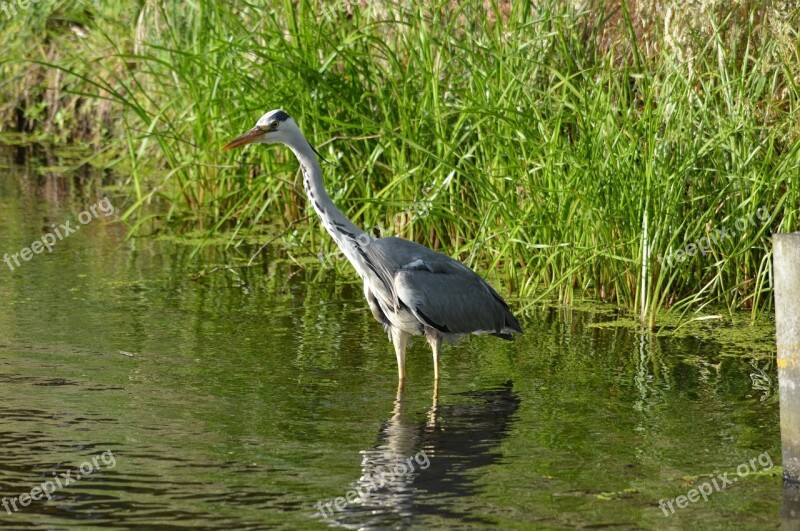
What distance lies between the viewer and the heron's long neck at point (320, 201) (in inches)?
260

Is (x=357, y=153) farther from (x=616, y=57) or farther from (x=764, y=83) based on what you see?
(x=764, y=83)

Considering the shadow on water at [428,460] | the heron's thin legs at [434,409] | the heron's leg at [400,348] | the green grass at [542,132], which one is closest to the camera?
the shadow on water at [428,460]

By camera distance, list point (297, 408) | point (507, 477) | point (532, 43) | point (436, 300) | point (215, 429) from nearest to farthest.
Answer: point (507, 477), point (215, 429), point (297, 408), point (436, 300), point (532, 43)

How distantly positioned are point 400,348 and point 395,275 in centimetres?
38

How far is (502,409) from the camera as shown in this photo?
619cm

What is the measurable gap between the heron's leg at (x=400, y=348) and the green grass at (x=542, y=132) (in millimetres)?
1152

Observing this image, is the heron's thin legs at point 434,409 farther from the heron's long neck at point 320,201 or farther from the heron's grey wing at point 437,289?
the heron's long neck at point 320,201

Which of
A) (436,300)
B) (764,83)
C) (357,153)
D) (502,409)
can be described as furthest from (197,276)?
(764,83)

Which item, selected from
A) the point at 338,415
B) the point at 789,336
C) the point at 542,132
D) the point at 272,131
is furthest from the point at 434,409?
the point at 542,132

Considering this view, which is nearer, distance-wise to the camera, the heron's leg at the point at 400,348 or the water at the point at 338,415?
the water at the point at 338,415

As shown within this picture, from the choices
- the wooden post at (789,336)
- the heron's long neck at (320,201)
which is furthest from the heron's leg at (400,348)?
the wooden post at (789,336)

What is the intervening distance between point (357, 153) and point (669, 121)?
224cm

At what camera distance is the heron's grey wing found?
6.57 m

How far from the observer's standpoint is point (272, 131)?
664cm
